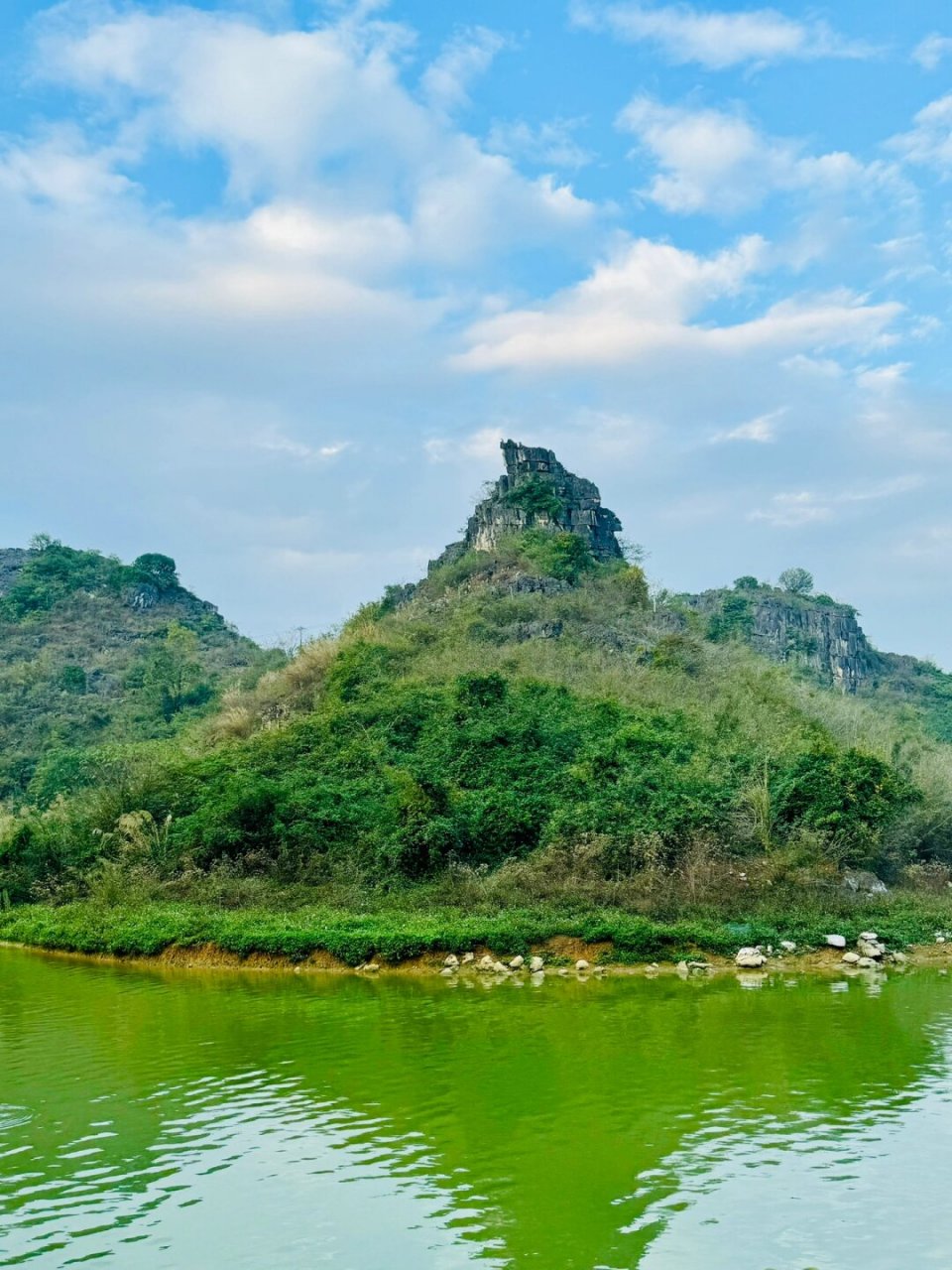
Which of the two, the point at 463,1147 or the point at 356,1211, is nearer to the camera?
the point at 356,1211

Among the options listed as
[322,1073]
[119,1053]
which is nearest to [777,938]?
[322,1073]

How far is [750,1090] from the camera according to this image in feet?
37.4

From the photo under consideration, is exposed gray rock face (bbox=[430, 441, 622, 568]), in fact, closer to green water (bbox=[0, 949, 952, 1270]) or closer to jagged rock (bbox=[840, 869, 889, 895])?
jagged rock (bbox=[840, 869, 889, 895])

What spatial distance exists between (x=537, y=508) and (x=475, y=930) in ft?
133

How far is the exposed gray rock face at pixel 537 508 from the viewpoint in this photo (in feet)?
194

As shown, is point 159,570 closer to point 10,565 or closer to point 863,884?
point 10,565

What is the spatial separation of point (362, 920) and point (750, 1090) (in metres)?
12.3

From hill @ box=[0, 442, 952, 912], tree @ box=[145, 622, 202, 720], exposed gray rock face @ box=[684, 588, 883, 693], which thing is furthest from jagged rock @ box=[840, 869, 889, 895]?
exposed gray rock face @ box=[684, 588, 883, 693]

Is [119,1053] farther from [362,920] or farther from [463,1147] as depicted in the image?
[362,920]

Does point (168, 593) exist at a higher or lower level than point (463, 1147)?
higher

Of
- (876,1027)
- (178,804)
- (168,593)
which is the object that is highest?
(168,593)

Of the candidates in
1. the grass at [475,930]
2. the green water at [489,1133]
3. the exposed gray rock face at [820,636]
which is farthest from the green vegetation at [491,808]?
the exposed gray rock face at [820,636]

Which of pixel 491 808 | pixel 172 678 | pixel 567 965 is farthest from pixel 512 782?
pixel 172 678

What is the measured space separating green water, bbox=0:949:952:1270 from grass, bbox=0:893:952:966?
292 centimetres
